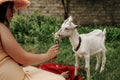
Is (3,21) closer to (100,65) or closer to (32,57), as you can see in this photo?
(32,57)

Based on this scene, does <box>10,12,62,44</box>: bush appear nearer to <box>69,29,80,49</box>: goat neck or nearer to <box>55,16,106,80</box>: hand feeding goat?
<box>55,16,106,80</box>: hand feeding goat

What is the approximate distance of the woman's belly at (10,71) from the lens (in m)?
4.99

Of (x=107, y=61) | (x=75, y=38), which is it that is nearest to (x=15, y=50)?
(x=75, y=38)

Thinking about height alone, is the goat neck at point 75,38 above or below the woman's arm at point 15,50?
below

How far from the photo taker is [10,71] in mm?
5035

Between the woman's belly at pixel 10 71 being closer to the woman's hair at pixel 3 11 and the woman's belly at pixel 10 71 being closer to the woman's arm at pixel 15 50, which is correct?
the woman's arm at pixel 15 50

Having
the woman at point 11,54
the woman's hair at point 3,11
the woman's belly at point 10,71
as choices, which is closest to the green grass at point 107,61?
the woman at point 11,54

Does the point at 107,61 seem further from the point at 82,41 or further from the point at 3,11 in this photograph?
the point at 3,11

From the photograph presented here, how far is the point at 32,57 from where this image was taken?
518cm

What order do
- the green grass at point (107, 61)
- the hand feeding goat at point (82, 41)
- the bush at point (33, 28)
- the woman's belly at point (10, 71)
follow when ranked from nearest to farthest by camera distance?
the woman's belly at point (10, 71)
the hand feeding goat at point (82, 41)
the green grass at point (107, 61)
the bush at point (33, 28)

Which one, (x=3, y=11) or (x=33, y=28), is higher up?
(x=3, y=11)

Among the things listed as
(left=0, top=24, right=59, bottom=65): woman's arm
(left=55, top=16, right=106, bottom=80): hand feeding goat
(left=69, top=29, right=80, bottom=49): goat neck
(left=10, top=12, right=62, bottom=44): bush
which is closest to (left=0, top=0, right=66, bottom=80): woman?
(left=0, top=24, right=59, bottom=65): woman's arm

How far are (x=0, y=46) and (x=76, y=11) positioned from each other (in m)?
8.13

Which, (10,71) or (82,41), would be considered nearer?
(10,71)
